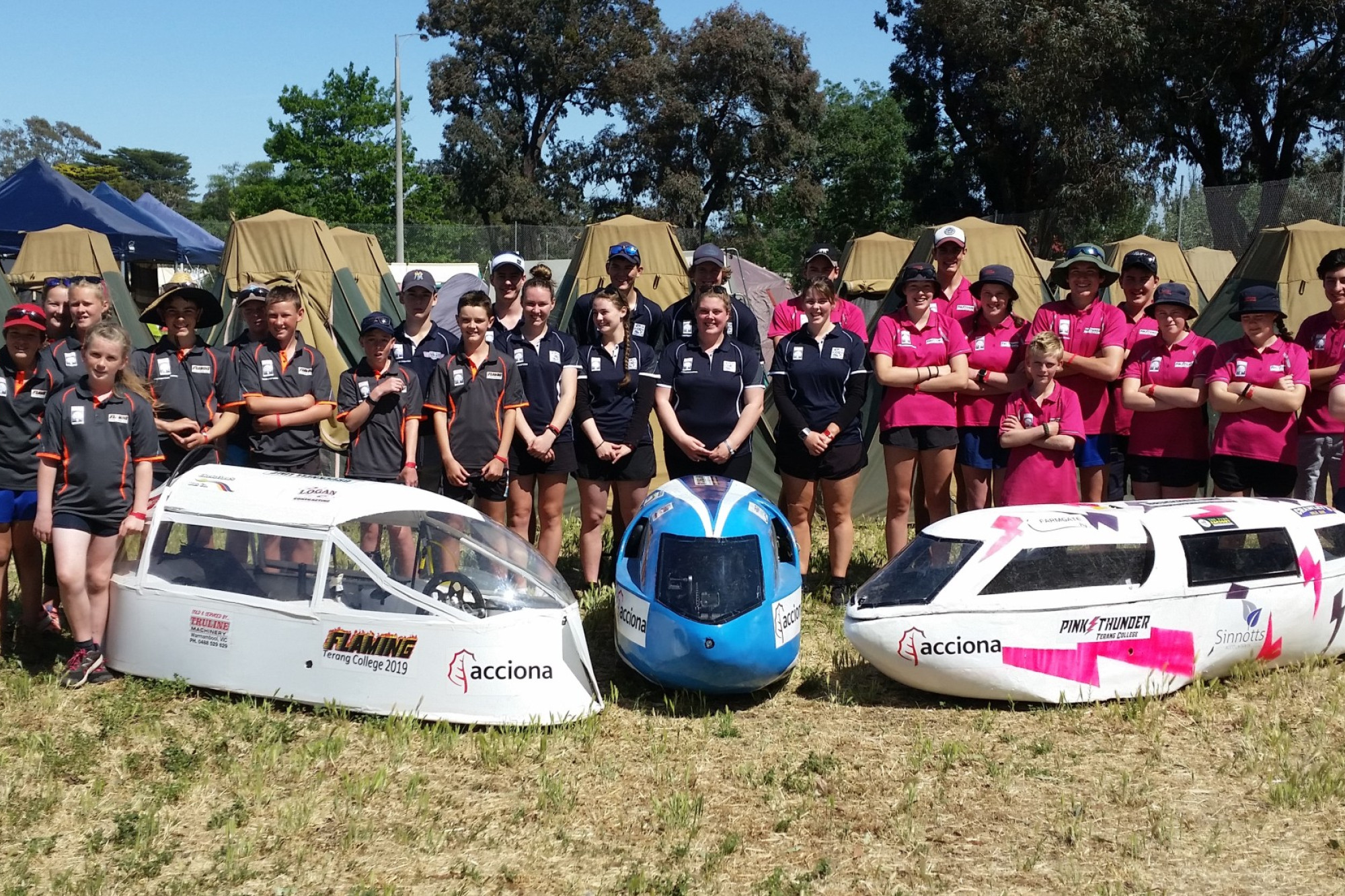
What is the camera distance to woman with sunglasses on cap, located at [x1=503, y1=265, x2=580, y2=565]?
22.8 ft

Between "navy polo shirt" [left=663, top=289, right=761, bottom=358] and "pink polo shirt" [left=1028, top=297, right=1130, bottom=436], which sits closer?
"pink polo shirt" [left=1028, top=297, right=1130, bottom=436]

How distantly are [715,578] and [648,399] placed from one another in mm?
1817

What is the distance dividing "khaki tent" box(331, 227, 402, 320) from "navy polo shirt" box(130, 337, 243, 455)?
24.8 feet

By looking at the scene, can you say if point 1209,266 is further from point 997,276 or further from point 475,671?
point 475,671

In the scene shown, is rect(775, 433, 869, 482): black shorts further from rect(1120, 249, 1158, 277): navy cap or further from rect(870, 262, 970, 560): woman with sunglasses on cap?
rect(1120, 249, 1158, 277): navy cap

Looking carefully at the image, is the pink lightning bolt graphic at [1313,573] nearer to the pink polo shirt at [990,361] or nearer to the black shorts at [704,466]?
the pink polo shirt at [990,361]

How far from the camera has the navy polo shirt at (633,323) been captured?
24.2 feet

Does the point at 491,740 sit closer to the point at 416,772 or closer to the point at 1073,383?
the point at 416,772

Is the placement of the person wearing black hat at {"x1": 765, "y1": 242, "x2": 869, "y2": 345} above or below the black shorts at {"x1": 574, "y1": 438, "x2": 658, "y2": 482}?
above

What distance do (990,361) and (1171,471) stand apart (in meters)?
1.24

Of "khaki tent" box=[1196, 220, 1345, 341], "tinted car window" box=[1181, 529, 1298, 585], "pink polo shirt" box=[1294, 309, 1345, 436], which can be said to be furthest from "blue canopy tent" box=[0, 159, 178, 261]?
"tinted car window" box=[1181, 529, 1298, 585]

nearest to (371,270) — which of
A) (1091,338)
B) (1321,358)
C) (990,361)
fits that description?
(990,361)

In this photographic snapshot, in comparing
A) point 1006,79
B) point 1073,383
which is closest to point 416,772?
point 1073,383

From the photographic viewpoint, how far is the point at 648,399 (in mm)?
6973
